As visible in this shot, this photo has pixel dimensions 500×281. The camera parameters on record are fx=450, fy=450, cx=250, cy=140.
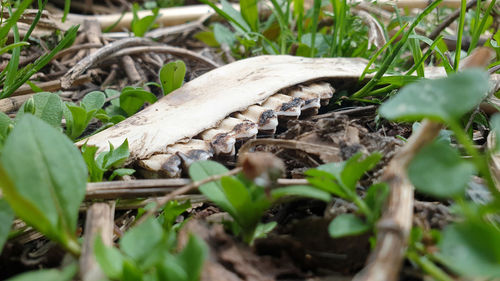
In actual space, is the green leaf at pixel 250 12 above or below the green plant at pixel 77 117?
above

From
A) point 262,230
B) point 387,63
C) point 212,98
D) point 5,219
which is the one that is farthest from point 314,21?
point 5,219

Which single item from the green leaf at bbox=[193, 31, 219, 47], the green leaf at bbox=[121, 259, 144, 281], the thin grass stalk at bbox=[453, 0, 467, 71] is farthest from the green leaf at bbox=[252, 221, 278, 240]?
the green leaf at bbox=[193, 31, 219, 47]

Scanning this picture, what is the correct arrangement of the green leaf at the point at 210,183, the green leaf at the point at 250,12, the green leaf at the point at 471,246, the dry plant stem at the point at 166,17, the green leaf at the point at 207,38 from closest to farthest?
the green leaf at the point at 471,246 → the green leaf at the point at 210,183 → the green leaf at the point at 250,12 → the green leaf at the point at 207,38 → the dry plant stem at the point at 166,17

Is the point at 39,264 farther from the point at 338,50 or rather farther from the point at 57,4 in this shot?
the point at 57,4

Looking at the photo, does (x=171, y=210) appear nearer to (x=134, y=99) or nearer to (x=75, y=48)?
(x=134, y=99)

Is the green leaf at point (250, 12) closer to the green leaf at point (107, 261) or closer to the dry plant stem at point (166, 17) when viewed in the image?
the dry plant stem at point (166, 17)

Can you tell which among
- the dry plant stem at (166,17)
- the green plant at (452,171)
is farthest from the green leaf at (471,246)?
the dry plant stem at (166,17)

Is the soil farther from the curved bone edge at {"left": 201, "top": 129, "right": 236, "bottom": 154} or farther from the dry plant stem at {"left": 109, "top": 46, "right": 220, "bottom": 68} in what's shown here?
the dry plant stem at {"left": 109, "top": 46, "right": 220, "bottom": 68}
